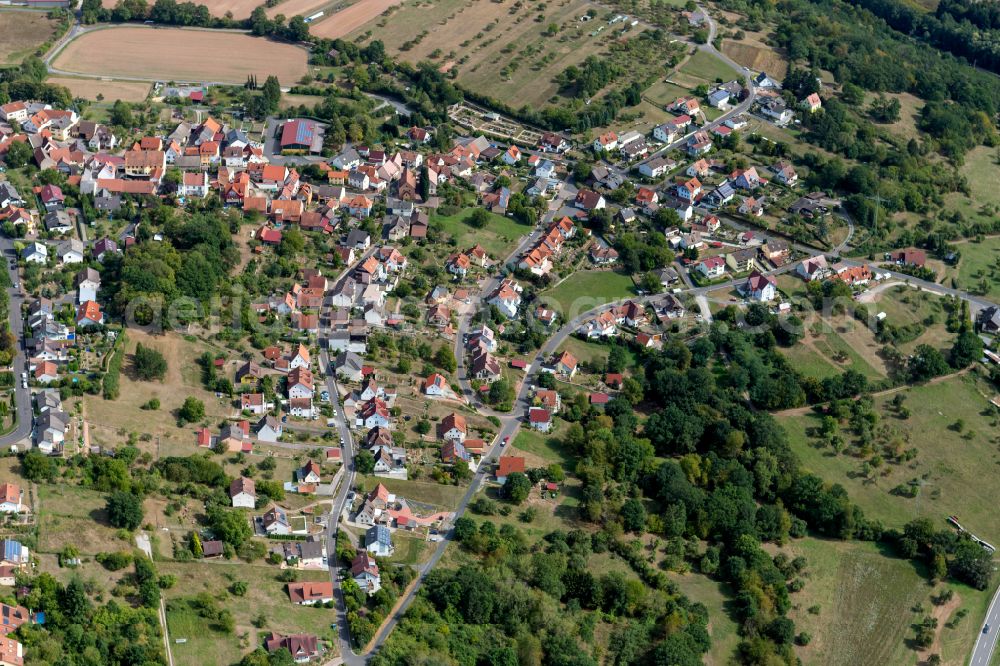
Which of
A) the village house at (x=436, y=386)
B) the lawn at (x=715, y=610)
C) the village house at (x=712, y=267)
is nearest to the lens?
the lawn at (x=715, y=610)

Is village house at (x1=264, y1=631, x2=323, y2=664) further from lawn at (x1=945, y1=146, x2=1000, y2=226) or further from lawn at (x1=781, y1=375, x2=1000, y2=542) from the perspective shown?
lawn at (x1=945, y1=146, x2=1000, y2=226)

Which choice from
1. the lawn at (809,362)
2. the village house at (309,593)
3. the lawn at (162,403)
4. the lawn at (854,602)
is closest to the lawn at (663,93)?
the lawn at (809,362)

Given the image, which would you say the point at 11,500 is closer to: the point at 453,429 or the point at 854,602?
the point at 453,429

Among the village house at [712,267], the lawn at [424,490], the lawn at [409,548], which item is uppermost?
the village house at [712,267]

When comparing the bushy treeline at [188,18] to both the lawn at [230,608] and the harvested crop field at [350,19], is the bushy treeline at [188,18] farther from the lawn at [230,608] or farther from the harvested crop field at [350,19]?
the lawn at [230,608]

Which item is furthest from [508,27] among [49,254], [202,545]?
[202,545]

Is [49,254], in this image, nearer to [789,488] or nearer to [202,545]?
[202,545]

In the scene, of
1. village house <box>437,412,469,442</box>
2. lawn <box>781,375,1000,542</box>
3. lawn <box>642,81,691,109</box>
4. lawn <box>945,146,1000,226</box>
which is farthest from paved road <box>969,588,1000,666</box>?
lawn <box>642,81,691,109</box>
